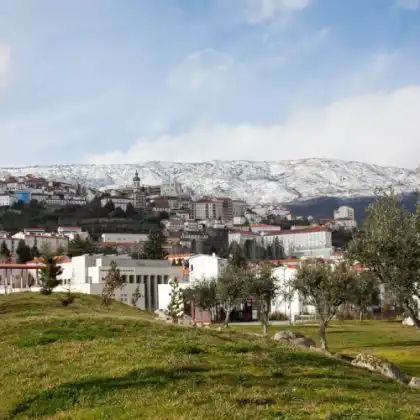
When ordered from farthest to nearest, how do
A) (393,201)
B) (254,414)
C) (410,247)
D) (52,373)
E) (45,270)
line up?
(45,270)
(393,201)
(410,247)
(52,373)
(254,414)

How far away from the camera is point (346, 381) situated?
59.9 feet

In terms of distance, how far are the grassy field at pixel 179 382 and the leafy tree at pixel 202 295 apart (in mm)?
80649

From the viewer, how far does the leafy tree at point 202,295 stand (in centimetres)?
10838

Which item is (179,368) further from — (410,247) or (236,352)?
(410,247)

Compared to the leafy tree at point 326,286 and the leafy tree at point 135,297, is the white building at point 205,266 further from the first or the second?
the leafy tree at point 326,286

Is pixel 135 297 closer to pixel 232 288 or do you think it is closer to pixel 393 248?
pixel 232 288

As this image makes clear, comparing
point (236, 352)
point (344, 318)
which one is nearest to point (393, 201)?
point (236, 352)

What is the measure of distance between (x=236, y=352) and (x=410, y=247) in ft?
33.8

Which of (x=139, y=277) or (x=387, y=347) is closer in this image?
(x=387, y=347)

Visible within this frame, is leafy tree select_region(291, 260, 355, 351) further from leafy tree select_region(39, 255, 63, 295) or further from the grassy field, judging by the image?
the grassy field

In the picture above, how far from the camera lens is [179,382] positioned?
17.2 metres

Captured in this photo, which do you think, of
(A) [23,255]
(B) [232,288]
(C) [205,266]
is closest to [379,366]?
(B) [232,288]

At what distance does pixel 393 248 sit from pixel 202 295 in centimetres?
8117

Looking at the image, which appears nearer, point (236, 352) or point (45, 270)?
point (236, 352)
